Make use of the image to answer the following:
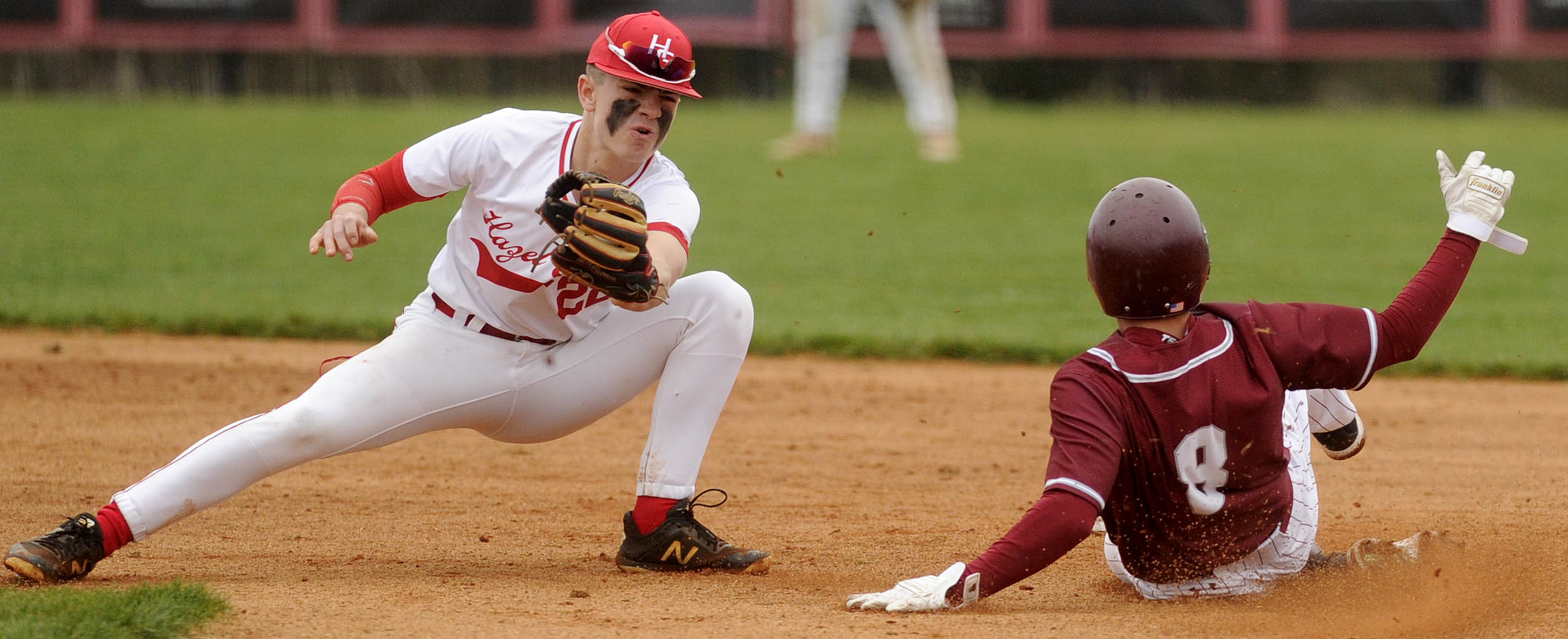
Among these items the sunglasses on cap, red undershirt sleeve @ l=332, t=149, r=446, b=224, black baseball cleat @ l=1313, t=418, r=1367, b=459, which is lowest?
black baseball cleat @ l=1313, t=418, r=1367, b=459

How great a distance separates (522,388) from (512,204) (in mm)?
447

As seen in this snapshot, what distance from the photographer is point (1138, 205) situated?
119 inches

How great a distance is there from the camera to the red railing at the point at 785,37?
15977 millimetres

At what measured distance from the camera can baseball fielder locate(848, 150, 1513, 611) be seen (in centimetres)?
295

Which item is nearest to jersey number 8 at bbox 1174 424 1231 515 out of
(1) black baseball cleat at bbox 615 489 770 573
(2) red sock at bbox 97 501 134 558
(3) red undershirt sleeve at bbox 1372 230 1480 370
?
(3) red undershirt sleeve at bbox 1372 230 1480 370

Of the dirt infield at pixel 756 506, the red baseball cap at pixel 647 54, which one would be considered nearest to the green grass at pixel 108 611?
the dirt infield at pixel 756 506

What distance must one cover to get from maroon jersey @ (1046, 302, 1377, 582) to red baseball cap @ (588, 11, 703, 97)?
115 centimetres

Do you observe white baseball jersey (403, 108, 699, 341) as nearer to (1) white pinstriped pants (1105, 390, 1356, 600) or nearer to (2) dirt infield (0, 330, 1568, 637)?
(2) dirt infield (0, 330, 1568, 637)

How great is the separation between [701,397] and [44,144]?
11.1 meters

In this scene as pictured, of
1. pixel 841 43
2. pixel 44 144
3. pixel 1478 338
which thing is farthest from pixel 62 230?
pixel 1478 338

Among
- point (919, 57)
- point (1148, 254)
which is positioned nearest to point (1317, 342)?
point (1148, 254)

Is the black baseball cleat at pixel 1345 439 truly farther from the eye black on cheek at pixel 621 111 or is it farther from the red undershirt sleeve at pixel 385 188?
the red undershirt sleeve at pixel 385 188

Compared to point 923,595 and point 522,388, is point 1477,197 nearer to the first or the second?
point 923,595

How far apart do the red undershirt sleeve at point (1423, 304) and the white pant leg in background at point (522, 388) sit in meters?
1.47
